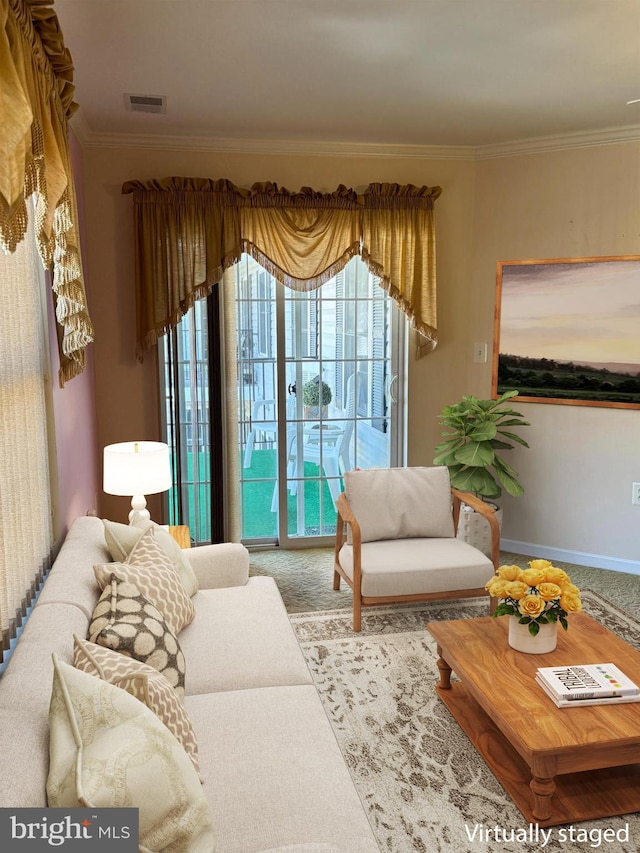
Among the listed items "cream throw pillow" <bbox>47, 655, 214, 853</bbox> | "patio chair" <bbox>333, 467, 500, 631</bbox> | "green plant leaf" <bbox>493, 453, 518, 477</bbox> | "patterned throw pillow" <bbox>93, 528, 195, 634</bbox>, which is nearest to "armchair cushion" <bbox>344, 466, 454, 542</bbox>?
"patio chair" <bbox>333, 467, 500, 631</bbox>

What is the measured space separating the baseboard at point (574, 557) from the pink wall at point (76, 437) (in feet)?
9.36

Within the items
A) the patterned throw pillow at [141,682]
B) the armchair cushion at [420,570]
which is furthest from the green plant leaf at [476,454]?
the patterned throw pillow at [141,682]

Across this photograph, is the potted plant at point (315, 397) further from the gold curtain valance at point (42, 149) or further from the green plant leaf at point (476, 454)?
the gold curtain valance at point (42, 149)

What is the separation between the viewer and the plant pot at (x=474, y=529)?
4547 mm

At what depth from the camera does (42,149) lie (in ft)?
6.43

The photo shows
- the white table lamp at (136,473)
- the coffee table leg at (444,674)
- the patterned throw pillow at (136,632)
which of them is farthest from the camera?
the white table lamp at (136,473)

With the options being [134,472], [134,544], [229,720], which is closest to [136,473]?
[134,472]

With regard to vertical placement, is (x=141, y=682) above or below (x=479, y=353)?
below

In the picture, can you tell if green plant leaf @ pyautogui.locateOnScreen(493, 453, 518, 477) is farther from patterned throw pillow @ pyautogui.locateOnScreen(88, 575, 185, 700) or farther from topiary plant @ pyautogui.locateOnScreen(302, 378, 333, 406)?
→ patterned throw pillow @ pyautogui.locateOnScreen(88, 575, 185, 700)

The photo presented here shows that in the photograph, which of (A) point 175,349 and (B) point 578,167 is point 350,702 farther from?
(B) point 578,167

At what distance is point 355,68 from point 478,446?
7.67 feet

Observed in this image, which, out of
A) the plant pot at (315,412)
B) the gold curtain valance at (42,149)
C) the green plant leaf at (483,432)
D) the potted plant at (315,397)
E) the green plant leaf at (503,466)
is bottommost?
the green plant leaf at (503,466)

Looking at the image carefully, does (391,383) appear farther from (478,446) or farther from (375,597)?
(375,597)

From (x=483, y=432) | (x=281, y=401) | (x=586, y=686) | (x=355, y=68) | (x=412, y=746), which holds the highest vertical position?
(x=355, y=68)
